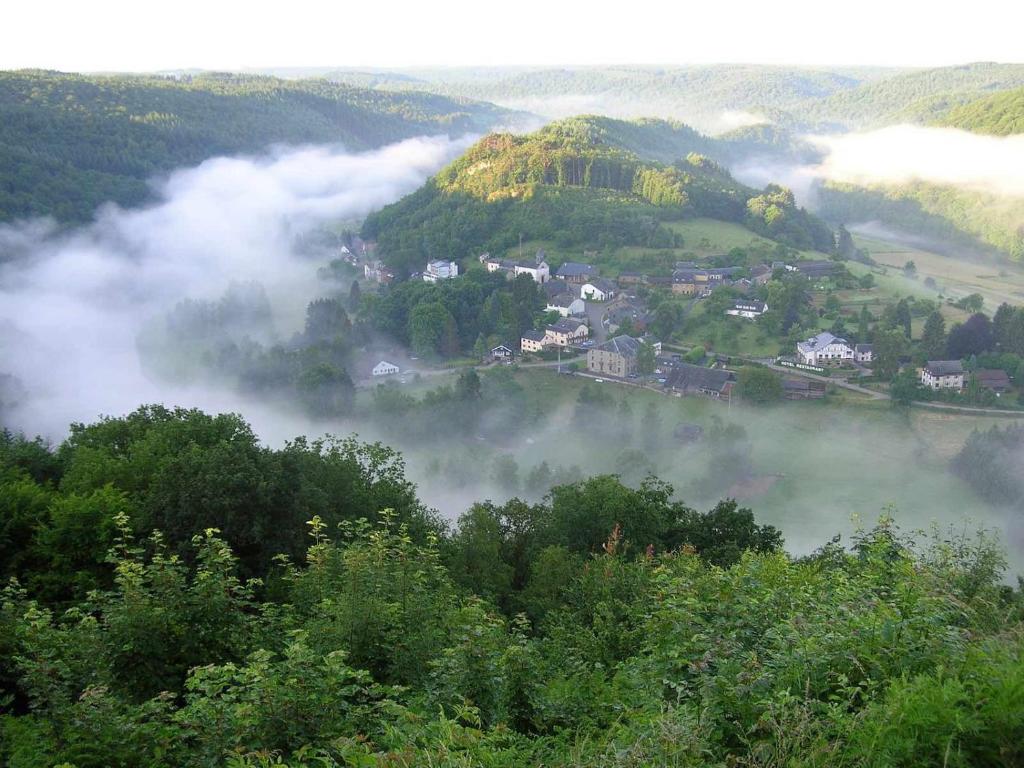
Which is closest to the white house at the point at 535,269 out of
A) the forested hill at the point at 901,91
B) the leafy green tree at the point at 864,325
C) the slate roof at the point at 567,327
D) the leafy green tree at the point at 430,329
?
the slate roof at the point at 567,327

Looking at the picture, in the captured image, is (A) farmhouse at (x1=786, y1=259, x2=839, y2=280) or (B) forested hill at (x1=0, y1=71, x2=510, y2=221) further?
(B) forested hill at (x1=0, y1=71, x2=510, y2=221)

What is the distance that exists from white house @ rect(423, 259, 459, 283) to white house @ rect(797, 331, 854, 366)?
20.8 metres

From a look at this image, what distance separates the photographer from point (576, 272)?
45.0 metres

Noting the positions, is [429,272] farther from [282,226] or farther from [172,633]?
[172,633]

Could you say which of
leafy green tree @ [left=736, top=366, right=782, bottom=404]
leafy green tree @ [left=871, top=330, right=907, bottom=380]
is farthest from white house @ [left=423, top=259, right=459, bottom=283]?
leafy green tree @ [left=871, top=330, right=907, bottom=380]

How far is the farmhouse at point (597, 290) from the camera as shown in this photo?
42.2m

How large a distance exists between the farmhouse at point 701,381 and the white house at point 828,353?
3.65 m

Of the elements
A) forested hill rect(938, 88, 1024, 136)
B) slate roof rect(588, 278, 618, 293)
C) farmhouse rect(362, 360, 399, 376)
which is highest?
forested hill rect(938, 88, 1024, 136)

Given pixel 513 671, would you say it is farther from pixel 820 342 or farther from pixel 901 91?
pixel 901 91

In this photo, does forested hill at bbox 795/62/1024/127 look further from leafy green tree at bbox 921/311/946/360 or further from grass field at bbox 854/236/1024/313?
leafy green tree at bbox 921/311/946/360

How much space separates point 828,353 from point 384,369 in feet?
59.6

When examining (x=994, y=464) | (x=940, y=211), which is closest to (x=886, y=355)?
(x=994, y=464)

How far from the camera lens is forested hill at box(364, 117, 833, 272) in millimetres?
50719

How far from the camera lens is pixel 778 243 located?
50250mm
